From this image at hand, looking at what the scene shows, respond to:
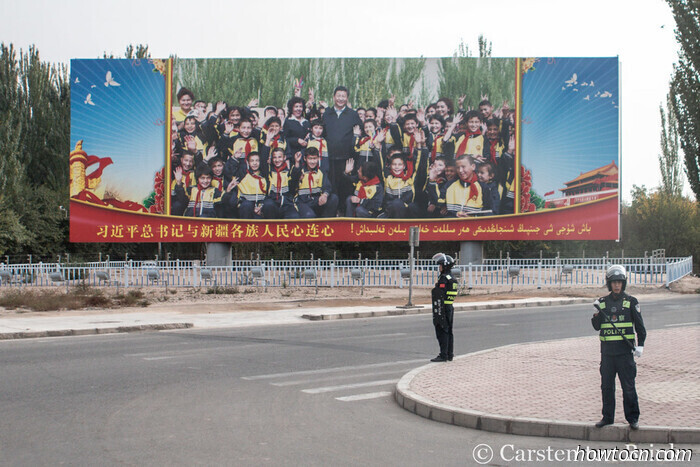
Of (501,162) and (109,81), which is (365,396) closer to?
(501,162)

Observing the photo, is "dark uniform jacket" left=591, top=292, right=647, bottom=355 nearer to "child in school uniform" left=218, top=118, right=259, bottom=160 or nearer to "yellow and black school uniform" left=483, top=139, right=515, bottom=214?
"yellow and black school uniform" left=483, top=139, right=515, bottom=214

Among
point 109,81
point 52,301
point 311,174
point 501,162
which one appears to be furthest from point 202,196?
point 501,162

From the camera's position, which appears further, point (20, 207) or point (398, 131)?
point (20, 207)

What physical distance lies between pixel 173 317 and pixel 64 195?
3189cm

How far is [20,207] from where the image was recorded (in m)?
45.8

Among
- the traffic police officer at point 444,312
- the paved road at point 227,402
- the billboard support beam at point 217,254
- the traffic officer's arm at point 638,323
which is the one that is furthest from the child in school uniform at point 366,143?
the traffic officer's arm at point 638,323

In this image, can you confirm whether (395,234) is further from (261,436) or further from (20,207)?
(261,436)

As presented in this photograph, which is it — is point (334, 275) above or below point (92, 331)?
above

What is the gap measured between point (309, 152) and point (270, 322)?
18.2m

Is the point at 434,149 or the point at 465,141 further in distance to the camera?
the point at 465,141

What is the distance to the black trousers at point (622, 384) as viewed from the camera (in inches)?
307

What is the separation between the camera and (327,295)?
32125 millimetres

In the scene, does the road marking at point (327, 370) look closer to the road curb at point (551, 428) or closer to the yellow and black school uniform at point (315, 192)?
the road curb at point (551, 428)

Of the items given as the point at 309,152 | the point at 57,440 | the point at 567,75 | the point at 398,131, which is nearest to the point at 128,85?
the point at 309,152
